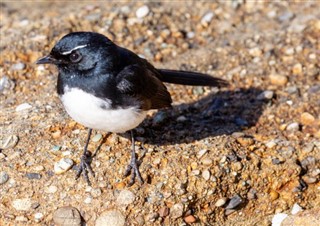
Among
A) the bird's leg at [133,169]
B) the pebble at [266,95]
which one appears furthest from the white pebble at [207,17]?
the bird's leg at [133,169]

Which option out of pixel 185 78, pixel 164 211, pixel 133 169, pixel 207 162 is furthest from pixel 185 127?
pixel 164 211

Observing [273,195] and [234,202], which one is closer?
[234,202]

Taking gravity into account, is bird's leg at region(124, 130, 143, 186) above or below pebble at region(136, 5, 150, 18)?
above

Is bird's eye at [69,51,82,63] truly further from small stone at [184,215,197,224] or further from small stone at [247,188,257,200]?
small stone at [247,188,257,200]

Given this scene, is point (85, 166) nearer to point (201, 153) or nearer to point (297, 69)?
point (201, 153)

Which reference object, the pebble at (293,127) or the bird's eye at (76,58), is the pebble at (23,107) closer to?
the bird's eye at (76,58)

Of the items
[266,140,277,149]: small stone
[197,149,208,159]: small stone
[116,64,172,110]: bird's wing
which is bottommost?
[266,140,277,149]: small stone

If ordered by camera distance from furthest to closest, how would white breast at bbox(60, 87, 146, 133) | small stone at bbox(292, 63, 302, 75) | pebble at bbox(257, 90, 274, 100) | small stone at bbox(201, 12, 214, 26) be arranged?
small stone at bbox(201, 12, 214, 26), small stone at bbox(292, 63, 302, 75), pebble at bbox(257, 90, 274, 100), white breast at bbox(60, 87, 146, 133)

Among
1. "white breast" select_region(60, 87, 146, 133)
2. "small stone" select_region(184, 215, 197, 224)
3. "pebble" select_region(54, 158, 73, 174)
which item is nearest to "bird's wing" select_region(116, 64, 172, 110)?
"white breast" select_region(60, 87, 146, 133)
